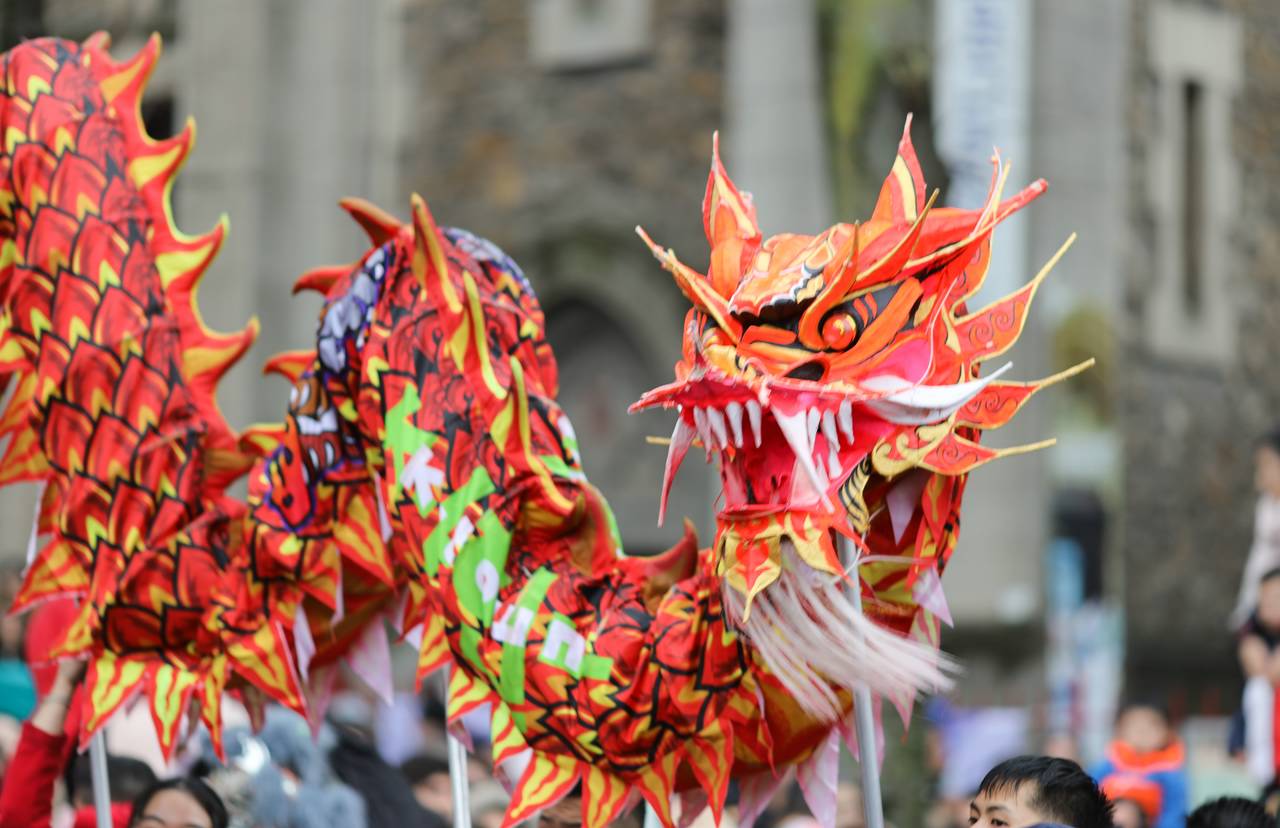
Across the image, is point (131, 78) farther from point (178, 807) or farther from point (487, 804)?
point (487, 804)

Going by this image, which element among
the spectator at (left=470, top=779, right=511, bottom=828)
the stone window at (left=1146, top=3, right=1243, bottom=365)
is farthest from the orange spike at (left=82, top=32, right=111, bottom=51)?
the stone window at (left=1146, top=3, right=1243, bottom=365)

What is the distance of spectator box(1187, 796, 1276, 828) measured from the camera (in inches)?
155

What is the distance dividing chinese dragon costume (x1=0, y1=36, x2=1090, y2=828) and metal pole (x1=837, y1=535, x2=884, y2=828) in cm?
1

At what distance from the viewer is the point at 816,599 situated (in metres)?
3.01

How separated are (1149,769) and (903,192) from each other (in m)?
3.37

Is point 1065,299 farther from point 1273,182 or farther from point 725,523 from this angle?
point 725,523

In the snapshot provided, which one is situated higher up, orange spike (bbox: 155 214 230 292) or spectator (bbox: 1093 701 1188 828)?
orange spike (bbox: 155 214 230 292)

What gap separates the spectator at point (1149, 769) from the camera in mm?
6078

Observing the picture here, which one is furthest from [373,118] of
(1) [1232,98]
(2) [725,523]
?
(2) [725,523]

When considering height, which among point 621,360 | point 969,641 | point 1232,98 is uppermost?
point 1232,98

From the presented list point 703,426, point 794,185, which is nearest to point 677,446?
point 703,426

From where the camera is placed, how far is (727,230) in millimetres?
3295

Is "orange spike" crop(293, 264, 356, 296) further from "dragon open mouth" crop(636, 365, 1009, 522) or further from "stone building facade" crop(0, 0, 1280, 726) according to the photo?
"stone building facade" crop(0, 0, 1280, 726)

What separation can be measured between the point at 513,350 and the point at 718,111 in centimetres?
883
